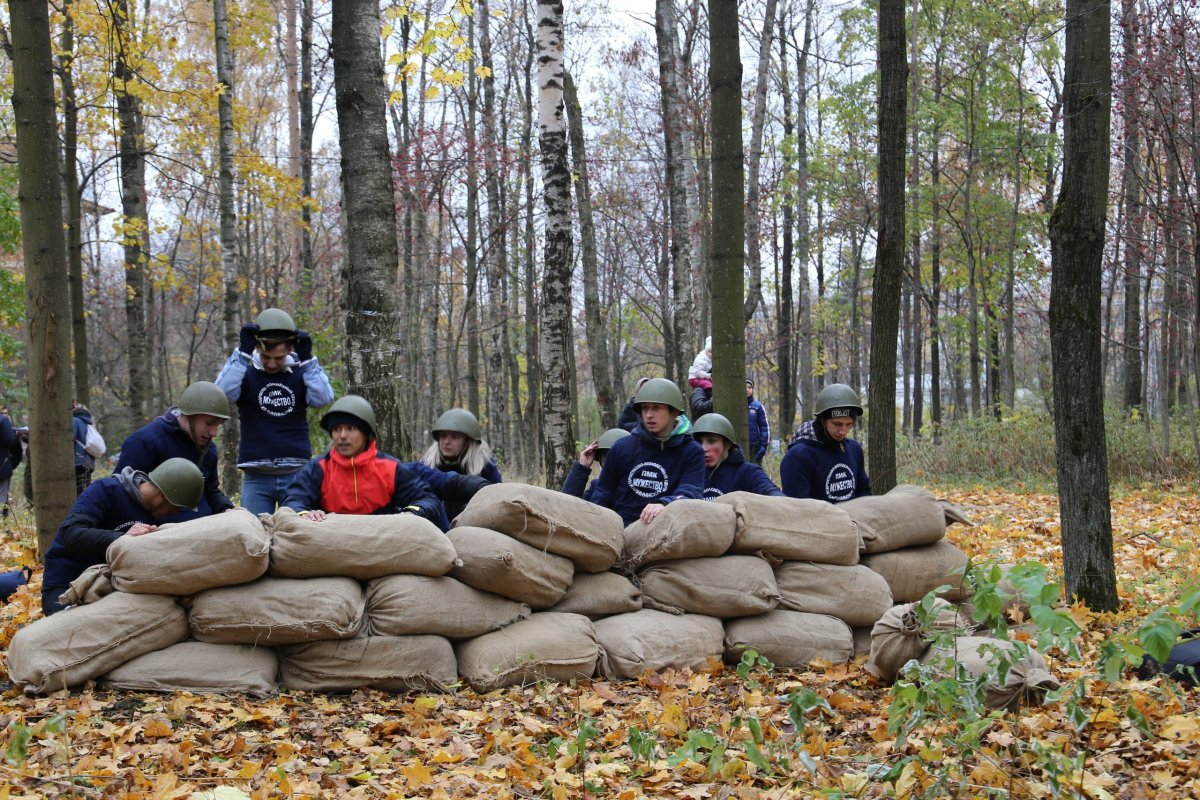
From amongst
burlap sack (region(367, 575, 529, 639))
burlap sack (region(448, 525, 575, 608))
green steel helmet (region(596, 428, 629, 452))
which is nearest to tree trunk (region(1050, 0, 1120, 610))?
green steel helmet (region(596, 428, 629, 452))

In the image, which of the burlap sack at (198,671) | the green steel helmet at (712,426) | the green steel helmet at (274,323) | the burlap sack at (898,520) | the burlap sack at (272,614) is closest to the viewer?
the burlap sack at (198,671)

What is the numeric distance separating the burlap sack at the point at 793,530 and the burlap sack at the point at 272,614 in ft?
7.20

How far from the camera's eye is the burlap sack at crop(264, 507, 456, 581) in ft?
15.8

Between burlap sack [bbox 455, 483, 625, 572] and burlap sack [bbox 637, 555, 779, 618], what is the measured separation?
0.33 meters

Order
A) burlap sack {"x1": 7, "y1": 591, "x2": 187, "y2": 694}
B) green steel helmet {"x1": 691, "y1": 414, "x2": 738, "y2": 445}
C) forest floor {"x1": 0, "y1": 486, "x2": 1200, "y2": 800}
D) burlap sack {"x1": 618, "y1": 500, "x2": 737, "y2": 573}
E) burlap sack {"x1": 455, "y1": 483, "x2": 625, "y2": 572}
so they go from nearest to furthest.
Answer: forest floor {"x1": 0, "y1": 486, "x2": 1200, "y2": 800}, burlap sack {"x1": 7, "y1": 591, "x2": 187, "y2": 694}, burlap sack {"x1": 455, "y1": 483, "x2": 625, "y2": 572}, burlap sack {"x1": 618, "y1": 500, "x2": 737, "y2": 573}, green steel helmet {"x1": 691, "y1": 414, "x2": 738, "y2": 445}

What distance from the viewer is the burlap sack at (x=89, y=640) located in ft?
14.4

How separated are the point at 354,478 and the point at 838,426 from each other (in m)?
3.11

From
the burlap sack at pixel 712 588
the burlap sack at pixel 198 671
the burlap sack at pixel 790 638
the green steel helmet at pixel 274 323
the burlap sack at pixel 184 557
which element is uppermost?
the green steel helmet at pixel 274 323

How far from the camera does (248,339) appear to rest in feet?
21.3

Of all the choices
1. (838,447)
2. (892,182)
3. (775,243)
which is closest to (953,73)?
(775,243)

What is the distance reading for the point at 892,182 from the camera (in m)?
7.63

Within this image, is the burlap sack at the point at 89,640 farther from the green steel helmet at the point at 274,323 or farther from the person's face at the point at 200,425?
the green steel helmet at the point at 274,323

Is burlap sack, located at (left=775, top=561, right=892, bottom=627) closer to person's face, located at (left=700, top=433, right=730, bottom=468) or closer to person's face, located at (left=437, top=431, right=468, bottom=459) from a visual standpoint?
person's face, located at (left=700, top=433, right=730, bottom=468)

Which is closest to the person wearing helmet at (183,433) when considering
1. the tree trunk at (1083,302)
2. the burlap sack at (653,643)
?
the burlap sack at (653,643)
